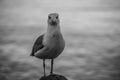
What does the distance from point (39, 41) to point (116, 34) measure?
53.6 ft

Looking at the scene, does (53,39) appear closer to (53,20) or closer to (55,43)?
(55,43)

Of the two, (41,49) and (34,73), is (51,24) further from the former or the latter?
(34,73)

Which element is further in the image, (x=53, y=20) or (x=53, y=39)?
(x=53, y=39)

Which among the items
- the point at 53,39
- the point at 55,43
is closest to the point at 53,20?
the point at 53,39

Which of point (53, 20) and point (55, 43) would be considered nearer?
point (53, 20)

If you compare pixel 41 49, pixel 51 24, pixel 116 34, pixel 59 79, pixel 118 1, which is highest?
pixel 118 1

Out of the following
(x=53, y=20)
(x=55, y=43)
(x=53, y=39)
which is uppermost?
(x=53, y=20)

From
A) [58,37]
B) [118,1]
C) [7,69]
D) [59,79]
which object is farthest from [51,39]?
[118,1]

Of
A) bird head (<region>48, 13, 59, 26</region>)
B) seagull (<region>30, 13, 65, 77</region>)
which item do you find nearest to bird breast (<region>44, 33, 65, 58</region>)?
seagull (<region>30, 13, 65, 77</region>)

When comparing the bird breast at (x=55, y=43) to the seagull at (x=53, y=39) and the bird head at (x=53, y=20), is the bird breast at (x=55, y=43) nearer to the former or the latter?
the seagull at (x=53, y=39)

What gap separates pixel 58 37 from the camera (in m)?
8.88

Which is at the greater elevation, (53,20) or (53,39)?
(53,20)

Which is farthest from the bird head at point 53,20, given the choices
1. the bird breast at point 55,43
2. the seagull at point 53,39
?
the bird breast at point 55,43

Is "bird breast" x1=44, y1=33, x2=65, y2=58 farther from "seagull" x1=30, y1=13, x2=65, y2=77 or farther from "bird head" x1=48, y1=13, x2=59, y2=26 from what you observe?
"bird head" x1=48, y1=13, x2=59, y2=26
